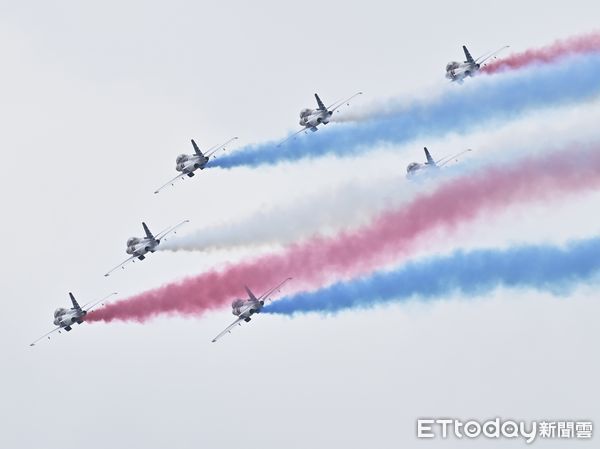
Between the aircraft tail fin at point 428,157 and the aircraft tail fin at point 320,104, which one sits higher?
the aircraft tail fin at point 320,104

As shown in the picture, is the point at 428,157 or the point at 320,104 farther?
the point at 428,157

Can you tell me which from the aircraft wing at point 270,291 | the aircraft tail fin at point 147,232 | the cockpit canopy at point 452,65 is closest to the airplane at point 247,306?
the aircraft wing at point 270,291

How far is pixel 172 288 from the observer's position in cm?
10850

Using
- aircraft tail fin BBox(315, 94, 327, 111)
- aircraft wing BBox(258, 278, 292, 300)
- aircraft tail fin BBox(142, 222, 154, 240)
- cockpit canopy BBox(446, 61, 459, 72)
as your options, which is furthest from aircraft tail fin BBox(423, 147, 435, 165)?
aircraft wing BBox(258, 278, 292, 300)

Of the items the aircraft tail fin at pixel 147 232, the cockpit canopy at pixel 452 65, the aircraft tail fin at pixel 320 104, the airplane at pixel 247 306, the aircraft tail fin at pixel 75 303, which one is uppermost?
the aircraft tail fin at pixel 320 104

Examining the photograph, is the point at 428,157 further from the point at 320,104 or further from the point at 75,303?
the point at 75,303

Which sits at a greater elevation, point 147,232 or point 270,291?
point 147,232

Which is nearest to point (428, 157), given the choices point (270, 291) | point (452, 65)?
point (452, 65)

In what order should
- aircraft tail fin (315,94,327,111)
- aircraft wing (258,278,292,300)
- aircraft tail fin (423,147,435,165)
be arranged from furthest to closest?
1. aircraft tail fin (423,147,435,165)
2. aircraft tail fin (315,94,327,111)
3. aircraft wing (258,278,292,300)

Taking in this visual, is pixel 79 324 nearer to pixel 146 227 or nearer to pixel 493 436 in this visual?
pixel 146 227

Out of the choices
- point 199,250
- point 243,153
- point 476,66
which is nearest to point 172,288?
point 199,250

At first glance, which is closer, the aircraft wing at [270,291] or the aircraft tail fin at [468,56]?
the aircraft wing at [270,291]

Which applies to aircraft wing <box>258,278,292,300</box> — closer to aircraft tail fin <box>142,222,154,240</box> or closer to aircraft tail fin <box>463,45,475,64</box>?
aircraft tail fin <box>142,222,154,240</box>

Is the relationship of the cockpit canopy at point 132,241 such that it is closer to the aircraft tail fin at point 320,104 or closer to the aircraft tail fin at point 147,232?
the aircraft tail fin at point 147,232
